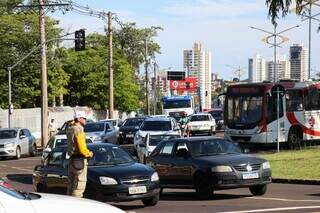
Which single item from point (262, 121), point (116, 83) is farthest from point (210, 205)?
point (116, 83)

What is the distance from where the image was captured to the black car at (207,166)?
52.5 ft

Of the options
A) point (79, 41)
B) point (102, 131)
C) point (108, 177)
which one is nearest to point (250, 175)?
point (108, 177)

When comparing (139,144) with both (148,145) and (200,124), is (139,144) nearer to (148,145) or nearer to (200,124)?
(148,145)

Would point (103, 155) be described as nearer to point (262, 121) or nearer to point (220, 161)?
point (220, 161)

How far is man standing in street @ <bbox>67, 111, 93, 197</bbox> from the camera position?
41.9 ft

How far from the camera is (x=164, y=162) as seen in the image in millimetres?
17875

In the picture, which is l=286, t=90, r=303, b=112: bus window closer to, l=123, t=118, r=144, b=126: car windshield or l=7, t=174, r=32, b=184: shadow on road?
l=7, t=174, r=32, b=184: shadow on road

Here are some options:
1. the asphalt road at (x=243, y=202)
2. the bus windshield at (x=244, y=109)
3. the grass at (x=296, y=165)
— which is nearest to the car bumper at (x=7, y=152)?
the bus windshield at (x=244, y=109)

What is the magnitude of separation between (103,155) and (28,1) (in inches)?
2128

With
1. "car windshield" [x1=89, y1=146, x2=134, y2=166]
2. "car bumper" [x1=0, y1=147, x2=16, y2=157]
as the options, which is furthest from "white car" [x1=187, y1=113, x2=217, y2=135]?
"car windshield" [x1=89, y1=146, x2=134, y2=166]

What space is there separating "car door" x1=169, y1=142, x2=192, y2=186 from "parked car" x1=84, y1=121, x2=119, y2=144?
18358 millimetres

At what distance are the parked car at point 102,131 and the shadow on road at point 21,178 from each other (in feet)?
34.0

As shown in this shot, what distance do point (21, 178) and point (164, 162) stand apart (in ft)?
26.7

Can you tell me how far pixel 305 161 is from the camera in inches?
976
